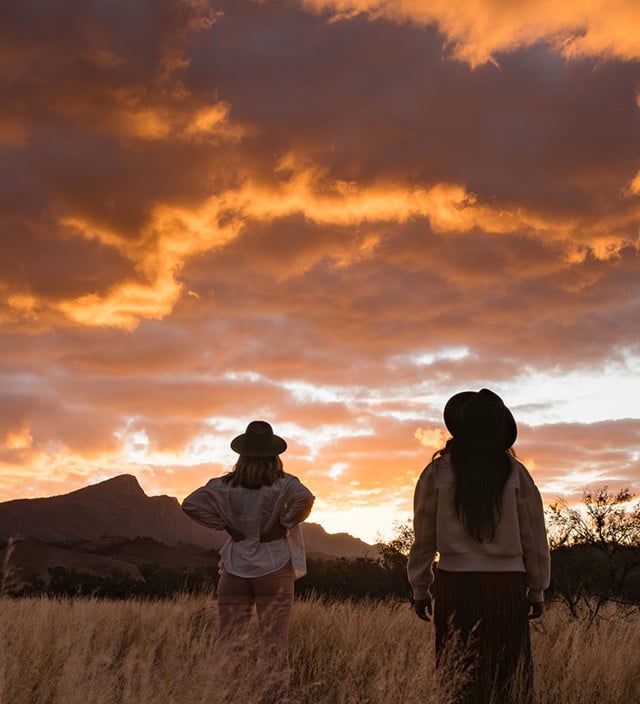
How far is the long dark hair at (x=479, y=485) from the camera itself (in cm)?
449

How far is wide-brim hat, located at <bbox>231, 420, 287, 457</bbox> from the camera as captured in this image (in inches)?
245

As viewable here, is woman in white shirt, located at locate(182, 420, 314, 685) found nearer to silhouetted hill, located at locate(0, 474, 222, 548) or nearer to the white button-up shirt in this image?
the white button-up shirt

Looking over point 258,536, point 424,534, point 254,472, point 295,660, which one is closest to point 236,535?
point 258,536

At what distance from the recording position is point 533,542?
15.1 feet

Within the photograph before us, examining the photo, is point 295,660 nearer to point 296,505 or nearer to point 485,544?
point 296,505

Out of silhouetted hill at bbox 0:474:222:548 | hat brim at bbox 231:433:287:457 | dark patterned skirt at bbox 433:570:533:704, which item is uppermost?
silhouetted hill at bbox 0:474:222:548

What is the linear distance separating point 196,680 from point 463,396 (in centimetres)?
265

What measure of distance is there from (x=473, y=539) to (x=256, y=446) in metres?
2.19

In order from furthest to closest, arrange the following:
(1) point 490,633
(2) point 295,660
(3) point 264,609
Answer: (2) point 295,660
(3) point 264,609
(1) point 490,633

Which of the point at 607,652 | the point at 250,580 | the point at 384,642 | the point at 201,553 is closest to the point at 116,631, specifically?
the point at 384,642

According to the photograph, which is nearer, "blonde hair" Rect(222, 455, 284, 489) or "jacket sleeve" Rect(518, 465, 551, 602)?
"jacket sleeve" Rect(518, 465, 551, 602)

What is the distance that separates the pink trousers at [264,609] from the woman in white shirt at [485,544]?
1.52 m

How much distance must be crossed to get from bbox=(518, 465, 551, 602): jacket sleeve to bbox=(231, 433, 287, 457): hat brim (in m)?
2.19

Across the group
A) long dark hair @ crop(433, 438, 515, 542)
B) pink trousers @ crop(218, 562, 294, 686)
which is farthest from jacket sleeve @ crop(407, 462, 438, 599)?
pink trousers @ crop(218, 562, 294, 686)
